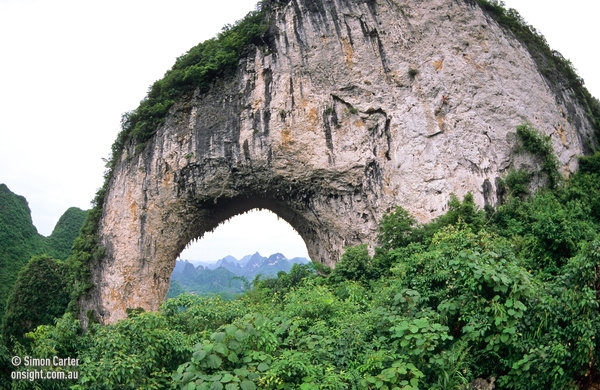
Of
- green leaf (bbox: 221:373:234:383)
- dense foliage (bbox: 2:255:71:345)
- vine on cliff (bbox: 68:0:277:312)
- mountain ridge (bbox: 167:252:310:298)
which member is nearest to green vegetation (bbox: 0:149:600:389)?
green leaf (bbox: 221:373:234:383)

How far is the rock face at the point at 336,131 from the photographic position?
13.2 metres

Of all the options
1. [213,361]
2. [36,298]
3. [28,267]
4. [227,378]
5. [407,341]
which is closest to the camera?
[227,378]

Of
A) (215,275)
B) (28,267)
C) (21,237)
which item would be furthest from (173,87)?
(215,275)

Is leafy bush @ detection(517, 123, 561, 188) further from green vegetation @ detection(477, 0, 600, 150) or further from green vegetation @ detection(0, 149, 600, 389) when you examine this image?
green vegetation @ detection(0, 149, 600, 389)

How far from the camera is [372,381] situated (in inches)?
154

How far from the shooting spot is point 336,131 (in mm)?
13719

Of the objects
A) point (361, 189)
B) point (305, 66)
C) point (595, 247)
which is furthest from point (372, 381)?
point (305, 66)

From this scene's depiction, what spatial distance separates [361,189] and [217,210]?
4.83 m

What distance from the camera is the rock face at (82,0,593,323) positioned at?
43.4 ft

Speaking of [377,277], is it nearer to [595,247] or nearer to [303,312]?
[303,312]

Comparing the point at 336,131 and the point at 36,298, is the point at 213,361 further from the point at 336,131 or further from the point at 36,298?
the point at 36,298

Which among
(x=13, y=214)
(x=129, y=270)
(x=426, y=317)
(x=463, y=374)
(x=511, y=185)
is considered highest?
(x=13, y=214)

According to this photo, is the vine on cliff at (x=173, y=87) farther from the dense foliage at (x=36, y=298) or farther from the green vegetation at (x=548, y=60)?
the green vegetation at (x=548, y=60)

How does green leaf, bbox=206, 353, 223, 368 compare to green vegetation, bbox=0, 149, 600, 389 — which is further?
green vegetation, bbox=0, 149, 600, 389
